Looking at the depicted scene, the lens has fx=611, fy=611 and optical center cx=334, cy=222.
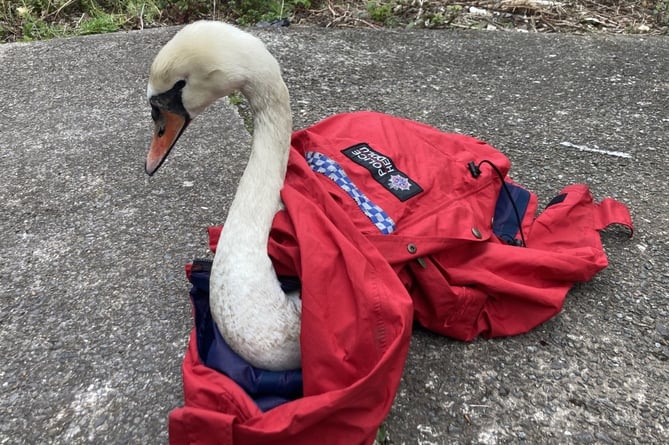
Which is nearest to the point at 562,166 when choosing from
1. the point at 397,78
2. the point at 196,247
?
the point at 397,78

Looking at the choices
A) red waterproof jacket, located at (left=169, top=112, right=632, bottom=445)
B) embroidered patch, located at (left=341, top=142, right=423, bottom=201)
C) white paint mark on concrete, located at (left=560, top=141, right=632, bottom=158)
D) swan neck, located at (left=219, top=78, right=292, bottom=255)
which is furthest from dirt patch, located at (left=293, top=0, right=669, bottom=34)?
swan neck, located at (left=219, top=78, right=292, bottom=255)

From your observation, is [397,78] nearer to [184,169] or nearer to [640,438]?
[184,169]

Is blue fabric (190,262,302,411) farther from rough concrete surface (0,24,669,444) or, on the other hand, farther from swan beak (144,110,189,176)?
swan beak (144,110,189,176)

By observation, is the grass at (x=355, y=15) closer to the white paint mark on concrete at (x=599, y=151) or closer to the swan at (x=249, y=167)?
the white paint mark on concrete at (x=599, y=151)

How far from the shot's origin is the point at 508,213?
2162mm

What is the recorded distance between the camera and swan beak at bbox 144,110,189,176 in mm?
1690

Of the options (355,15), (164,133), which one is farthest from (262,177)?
(355,15)

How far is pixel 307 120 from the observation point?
3264 millimetres

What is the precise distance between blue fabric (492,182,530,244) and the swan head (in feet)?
3.08

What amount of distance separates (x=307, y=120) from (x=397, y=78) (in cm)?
78

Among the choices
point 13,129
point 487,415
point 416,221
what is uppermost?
point 416,221

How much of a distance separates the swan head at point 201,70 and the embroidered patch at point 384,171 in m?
0.49

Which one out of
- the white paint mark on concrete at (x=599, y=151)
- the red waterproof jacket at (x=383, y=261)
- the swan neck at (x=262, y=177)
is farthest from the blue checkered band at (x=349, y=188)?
the white paint mark on concrete at (x=599, y=151)

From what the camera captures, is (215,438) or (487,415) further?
(487,415)
